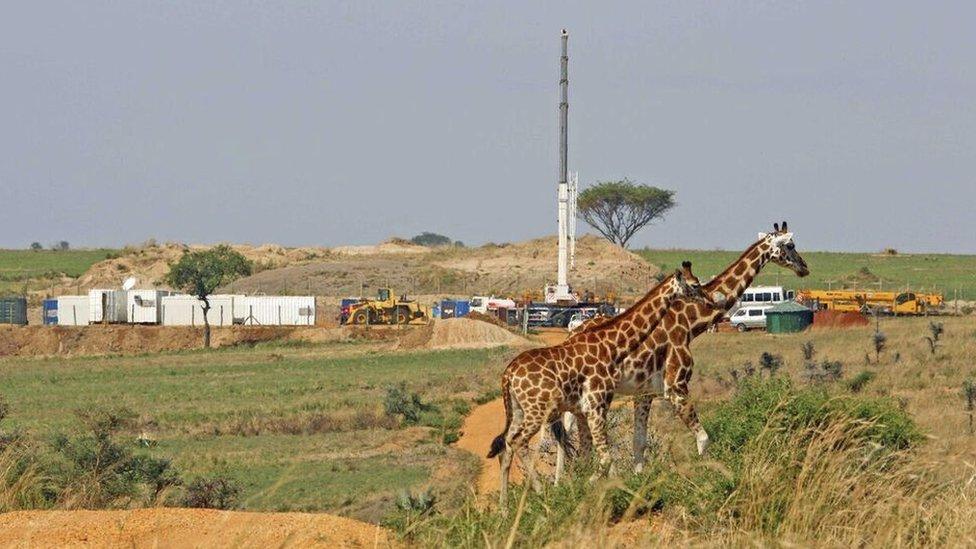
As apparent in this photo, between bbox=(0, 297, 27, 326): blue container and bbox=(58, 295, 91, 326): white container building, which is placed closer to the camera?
bbox=(58, 295, 91, 326): white container building

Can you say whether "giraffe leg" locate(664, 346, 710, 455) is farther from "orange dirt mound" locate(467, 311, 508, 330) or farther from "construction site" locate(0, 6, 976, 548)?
"orange dirt mound" locate(467, 311, 508, 330)

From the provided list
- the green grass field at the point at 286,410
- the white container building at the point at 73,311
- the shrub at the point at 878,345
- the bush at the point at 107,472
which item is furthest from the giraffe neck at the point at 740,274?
the white container building at the point at 73,311

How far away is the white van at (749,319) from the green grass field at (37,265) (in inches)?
2760

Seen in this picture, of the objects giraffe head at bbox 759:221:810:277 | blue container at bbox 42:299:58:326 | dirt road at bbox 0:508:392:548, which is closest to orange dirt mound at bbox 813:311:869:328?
blue container at bbox 42:299:58:326

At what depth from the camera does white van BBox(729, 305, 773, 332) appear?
7862 cm

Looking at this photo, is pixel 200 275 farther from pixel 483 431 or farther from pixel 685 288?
pixel 685 288

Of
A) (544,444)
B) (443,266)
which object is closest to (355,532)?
(544,444)

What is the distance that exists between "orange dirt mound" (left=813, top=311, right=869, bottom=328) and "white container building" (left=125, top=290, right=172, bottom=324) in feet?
133

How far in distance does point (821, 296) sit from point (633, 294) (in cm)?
2483

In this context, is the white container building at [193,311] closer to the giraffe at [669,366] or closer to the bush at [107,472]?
the bush at [107,472]

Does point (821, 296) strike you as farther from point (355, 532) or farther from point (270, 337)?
Result: point (355, 532)

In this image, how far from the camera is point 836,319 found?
2955 inches

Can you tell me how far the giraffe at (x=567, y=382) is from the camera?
586 inches

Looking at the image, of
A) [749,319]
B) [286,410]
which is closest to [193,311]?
[749,319]
